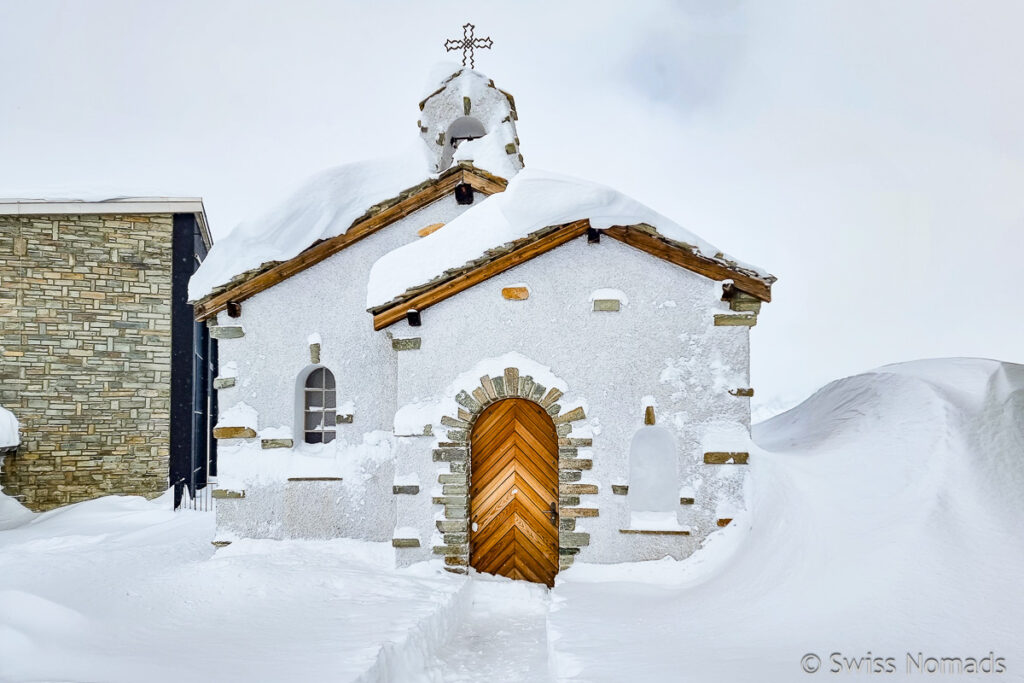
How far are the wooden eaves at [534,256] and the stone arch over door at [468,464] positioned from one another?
3.96 ft

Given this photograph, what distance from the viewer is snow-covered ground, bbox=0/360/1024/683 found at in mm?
4727

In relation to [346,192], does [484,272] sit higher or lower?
lower

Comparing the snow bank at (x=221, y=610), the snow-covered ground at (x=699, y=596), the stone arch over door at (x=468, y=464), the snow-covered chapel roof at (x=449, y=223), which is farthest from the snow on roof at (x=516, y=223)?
the snow bank at (x=221, y=610)

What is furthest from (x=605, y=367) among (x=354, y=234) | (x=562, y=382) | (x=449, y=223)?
(x=354, y=234)

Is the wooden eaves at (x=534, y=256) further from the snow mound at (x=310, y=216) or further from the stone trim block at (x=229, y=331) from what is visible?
the stone trim block at (x=229, y=331)

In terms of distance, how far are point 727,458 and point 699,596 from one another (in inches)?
65.6

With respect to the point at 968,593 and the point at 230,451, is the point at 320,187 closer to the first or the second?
the point at 230,451

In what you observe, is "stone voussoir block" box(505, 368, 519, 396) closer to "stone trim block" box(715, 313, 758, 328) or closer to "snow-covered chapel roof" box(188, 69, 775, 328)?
"snow-covered chapel roof" box(188, 69, 775, 328)

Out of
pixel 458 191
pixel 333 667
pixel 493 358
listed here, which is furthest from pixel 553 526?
pixel 458 191

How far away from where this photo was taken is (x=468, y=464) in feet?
26.1

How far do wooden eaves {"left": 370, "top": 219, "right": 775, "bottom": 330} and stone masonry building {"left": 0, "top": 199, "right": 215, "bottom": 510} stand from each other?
30.7ft

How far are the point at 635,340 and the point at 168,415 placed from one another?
457 inches

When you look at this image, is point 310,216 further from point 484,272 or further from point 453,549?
point 453,549

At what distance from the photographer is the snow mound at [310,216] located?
983cm
